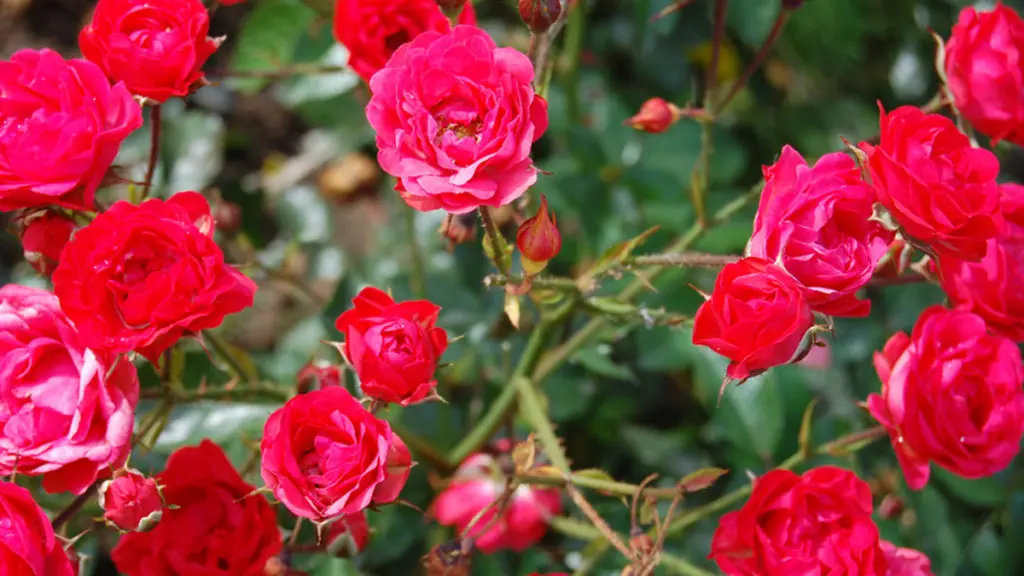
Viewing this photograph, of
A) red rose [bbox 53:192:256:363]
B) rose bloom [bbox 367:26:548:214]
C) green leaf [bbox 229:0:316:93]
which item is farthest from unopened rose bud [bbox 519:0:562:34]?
green leaf [bbox 229:0:316:93]

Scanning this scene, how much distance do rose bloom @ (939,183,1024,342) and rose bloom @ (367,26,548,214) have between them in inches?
25.4

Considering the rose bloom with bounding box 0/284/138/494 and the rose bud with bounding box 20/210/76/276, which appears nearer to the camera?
the rose bloom with bounding box 0/284/138/494

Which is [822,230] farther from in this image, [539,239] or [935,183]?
[539,239]

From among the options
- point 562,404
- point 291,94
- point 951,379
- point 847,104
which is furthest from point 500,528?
point 847,104

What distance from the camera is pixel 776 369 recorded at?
1.90 meters

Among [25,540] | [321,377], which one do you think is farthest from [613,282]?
A: [25,540]

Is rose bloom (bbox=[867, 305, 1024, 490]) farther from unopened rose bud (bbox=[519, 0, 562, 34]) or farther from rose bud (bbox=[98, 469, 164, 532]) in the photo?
rose bud (bbox=[98, 469, 164, 532])

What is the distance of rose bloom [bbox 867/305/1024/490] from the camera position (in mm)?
1283

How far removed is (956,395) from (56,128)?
4.27 ft

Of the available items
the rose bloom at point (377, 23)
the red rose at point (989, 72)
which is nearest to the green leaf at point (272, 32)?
the rose bloom at point (377, 23)

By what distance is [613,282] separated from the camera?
198 centimetres

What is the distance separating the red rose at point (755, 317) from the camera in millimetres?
1063

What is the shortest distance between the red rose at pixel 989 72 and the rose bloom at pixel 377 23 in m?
0.77

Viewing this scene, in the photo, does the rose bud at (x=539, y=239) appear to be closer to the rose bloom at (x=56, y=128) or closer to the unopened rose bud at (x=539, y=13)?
the unopened rose bud at (x=539, y=13)
